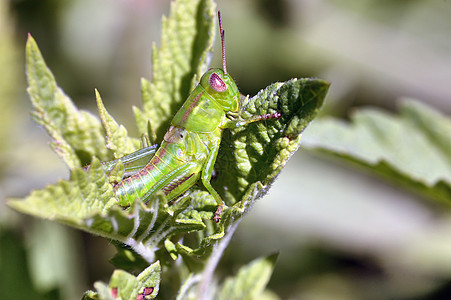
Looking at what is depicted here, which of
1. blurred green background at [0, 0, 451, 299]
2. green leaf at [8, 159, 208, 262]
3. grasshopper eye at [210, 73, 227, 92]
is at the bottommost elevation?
blurred green background at [0, 0, 451, 299]

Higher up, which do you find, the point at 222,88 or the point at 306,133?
the point at 222,88

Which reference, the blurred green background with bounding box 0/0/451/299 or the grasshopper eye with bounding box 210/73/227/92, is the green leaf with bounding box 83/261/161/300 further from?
the blurred green background with bounding box 0/0/451/299

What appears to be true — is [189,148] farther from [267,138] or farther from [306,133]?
[306,133]

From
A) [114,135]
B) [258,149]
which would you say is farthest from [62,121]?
[258,149]

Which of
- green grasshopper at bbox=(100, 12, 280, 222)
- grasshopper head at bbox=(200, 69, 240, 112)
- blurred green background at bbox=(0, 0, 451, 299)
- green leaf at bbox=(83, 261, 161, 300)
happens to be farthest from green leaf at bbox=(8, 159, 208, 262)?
blurred green background at bbox=(0, 0, 451, 299)

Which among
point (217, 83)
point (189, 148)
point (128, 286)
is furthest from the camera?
point (189, 148)

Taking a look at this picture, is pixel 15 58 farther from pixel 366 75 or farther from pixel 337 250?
pixel 366 75

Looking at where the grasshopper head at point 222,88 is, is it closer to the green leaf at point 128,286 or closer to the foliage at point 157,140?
the foliage at point 157,140

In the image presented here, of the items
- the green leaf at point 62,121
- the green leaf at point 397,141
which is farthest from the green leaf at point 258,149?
the green leaf at point 397,141
